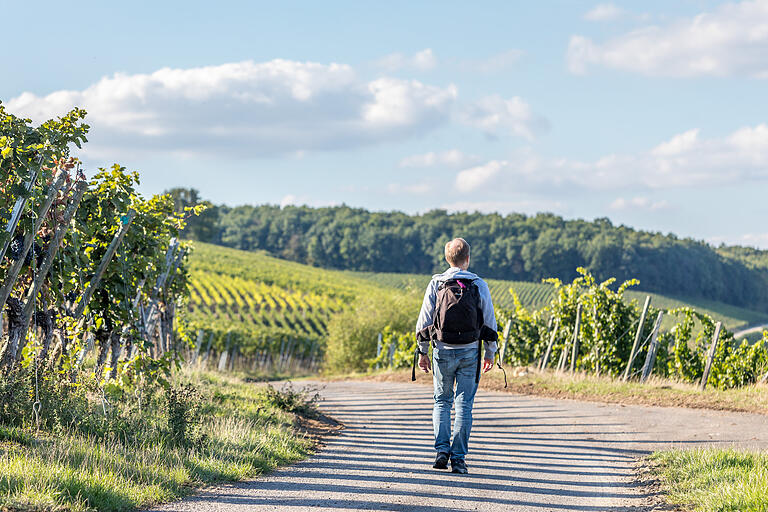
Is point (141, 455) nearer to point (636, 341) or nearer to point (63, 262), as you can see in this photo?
point (63, 262)

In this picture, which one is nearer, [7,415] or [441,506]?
[441,506]

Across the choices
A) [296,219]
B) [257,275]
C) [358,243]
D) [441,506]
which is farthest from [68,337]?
[296,219]

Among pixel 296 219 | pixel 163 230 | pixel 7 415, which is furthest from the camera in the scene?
pixel 296 219

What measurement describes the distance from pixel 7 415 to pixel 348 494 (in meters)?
3.01

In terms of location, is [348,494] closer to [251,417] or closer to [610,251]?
[251,417]

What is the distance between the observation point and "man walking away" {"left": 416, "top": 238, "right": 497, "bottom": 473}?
6.40 m

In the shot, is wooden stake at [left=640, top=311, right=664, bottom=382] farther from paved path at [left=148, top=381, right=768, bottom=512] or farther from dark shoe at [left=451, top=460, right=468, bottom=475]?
dark shoe at [left=451, top=460, right=468, bottom=475]

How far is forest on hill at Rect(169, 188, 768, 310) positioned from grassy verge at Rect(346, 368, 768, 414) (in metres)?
84.2

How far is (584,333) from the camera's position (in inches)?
669

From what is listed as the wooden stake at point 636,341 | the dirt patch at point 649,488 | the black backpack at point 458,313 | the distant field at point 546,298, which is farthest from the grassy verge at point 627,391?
the distant field at point 546,298

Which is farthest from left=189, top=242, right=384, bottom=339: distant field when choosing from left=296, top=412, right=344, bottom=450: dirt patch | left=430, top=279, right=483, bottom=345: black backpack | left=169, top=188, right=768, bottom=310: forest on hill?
left=430, top=279, right=483, bottom=345: black backpack

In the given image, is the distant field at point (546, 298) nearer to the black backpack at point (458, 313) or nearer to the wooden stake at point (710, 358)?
the wooden stake at point (710, 358)

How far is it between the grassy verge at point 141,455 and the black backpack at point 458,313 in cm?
181

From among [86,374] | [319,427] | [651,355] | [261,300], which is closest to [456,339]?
[319,427]
